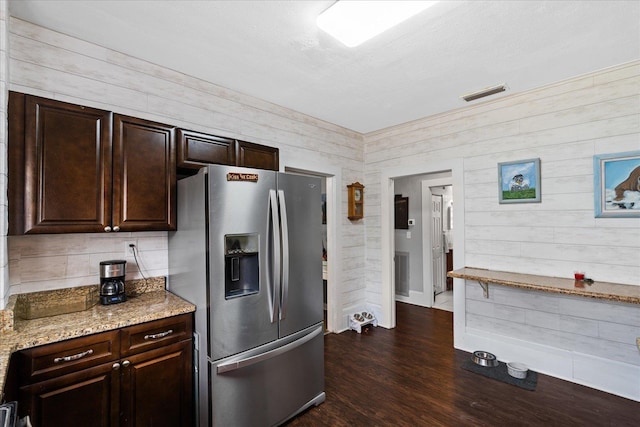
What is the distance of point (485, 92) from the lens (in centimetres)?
294

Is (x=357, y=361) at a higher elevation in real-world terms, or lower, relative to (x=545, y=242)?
lower

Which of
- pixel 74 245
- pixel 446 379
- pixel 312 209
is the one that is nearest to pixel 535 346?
pixel 446 379

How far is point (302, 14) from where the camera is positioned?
1.84 meters

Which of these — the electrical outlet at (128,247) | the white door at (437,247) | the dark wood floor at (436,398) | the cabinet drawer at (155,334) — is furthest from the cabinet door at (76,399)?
the white door at (437,247)

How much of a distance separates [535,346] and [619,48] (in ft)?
8.49

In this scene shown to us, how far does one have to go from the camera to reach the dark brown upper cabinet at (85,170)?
5.35 feet

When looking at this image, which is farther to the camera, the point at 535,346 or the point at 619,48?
the point at 535,346

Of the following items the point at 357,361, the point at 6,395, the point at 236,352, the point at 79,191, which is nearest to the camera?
the point at 6,395

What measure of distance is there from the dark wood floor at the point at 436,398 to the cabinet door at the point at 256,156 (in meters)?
2.06

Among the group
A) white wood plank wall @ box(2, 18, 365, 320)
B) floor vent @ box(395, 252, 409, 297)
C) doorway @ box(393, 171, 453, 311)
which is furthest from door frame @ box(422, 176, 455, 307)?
white wood plank wall @ box(2, 18, 365, 320)

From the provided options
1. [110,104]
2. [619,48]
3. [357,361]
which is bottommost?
[357,361]

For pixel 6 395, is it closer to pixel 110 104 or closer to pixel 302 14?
pixel 110 104

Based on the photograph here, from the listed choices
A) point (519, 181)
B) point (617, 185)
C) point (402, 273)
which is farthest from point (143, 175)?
point (402, 273)

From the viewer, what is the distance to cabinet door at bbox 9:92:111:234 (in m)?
1.62
